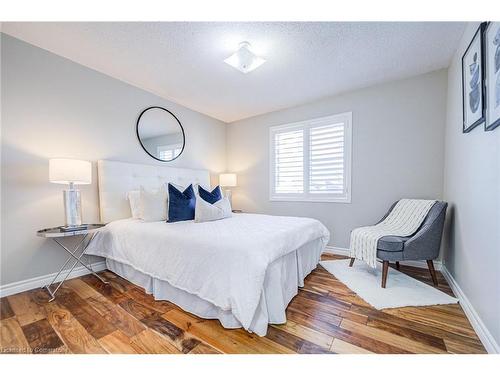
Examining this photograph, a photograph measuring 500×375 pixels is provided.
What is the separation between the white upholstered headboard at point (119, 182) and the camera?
8.13 feet

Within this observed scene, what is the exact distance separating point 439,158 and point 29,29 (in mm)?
4385

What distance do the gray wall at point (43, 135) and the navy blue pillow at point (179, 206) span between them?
95 centimetres

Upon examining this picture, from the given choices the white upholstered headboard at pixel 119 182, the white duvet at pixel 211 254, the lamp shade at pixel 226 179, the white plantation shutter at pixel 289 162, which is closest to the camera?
the white duvet at pixel 211 254

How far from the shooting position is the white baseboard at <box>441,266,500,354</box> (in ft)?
4.01

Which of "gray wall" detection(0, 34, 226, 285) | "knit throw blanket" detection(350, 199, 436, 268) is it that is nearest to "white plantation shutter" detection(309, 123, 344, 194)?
"knit throw blanket" detection(350, 199, 436, 268)

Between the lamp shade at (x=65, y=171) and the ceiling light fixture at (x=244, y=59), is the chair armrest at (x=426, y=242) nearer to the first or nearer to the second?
the ceiling light fixture at (x=244, y=59)

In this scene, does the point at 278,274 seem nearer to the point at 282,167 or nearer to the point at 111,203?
the point at 111,203

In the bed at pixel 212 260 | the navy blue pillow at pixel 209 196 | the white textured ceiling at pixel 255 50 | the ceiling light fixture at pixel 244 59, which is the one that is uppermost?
the white textured ceiling at pixel 255 50

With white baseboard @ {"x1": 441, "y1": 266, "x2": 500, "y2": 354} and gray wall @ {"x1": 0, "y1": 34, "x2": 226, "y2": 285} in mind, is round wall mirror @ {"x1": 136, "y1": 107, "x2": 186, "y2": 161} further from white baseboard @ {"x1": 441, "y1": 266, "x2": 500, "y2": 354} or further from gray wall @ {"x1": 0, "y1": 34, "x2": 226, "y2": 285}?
white baseboard @ {"x1": 441, "y1": 266, "x2": 500, "y2": 354}

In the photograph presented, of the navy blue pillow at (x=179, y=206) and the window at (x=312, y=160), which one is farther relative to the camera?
the window at (x=312, y=160)

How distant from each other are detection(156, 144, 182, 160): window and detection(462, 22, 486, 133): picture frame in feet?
11.2

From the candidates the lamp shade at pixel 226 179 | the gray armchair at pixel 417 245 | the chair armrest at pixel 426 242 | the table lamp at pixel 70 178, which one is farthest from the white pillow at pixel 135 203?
the chair armrest at pixel 426 242

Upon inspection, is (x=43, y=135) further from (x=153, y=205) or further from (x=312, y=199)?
(x=312, y=199)

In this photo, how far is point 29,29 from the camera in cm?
185
